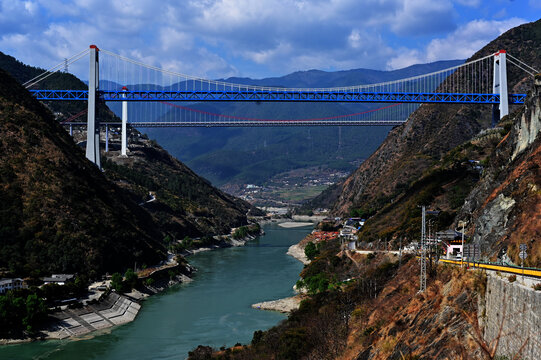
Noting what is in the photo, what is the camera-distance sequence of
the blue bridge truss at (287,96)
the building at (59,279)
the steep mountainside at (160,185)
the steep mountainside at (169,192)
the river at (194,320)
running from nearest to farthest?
the river at (194,320)
the building at (59,279)
the blue bridge truss at (287,96)
the steep mountainside at (160,185)
the steep mountainside at (169,192)

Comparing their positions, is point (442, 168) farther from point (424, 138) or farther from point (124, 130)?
point (124, 130)

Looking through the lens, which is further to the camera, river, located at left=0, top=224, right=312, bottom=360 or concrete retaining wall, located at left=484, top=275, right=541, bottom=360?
river, located at left=0, top=224, right=312, bottom=360

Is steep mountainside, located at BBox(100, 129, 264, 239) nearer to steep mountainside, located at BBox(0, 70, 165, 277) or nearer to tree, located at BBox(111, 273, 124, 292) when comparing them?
steep mountainside, located at BBox(0, 70, 165, 277)

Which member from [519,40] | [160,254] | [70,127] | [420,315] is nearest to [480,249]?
[420,315]

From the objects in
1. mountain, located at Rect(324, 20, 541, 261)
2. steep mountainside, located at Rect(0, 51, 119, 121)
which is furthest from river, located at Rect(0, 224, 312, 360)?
steep mountainside, located at Rect(0, 51, 119, 121)

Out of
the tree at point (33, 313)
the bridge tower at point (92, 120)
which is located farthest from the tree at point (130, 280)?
the bridge tower at point (92, 120)

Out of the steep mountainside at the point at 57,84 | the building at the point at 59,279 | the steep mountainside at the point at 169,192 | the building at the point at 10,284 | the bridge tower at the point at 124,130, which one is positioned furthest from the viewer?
the steep mountainside at the point at 57,84

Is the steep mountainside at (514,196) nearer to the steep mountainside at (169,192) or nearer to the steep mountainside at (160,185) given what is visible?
the steep mountainside at (160,185)
